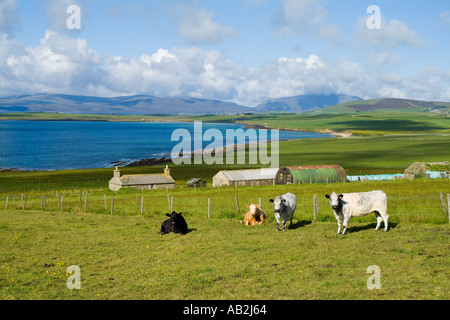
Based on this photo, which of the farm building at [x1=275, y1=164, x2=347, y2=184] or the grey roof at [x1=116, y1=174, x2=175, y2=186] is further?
the grey roof at [x1=116, y1=174, x2=175, y2=186]

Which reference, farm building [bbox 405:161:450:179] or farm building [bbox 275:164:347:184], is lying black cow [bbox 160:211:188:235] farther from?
farm building [bbox 405:161:450:179]

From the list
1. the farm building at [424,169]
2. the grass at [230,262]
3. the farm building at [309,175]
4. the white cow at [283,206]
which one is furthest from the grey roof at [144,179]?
the white cow at [283,206]

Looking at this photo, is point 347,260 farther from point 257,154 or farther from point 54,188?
point 257,154

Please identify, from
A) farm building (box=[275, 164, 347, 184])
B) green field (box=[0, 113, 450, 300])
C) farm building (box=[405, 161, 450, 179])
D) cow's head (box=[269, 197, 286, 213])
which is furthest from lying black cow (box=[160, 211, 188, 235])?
farm building (box=[405, 161, 450, 179])

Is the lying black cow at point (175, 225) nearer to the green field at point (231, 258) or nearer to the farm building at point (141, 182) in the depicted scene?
the green field at point (231, 258)

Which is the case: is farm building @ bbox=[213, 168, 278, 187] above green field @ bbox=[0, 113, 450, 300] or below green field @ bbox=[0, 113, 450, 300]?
above

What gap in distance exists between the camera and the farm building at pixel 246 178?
71750 mm

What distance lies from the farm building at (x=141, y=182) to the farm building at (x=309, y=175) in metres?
18.4

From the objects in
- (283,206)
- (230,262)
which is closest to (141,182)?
(283,206)

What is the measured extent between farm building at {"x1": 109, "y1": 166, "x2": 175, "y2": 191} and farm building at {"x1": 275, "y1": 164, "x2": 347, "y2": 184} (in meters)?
18.4

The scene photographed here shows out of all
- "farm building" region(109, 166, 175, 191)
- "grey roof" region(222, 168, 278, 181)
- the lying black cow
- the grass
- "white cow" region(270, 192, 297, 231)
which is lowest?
the grass

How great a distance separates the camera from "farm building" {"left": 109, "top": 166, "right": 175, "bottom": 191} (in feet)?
235

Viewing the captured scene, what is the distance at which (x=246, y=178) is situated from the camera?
72.6 meters
